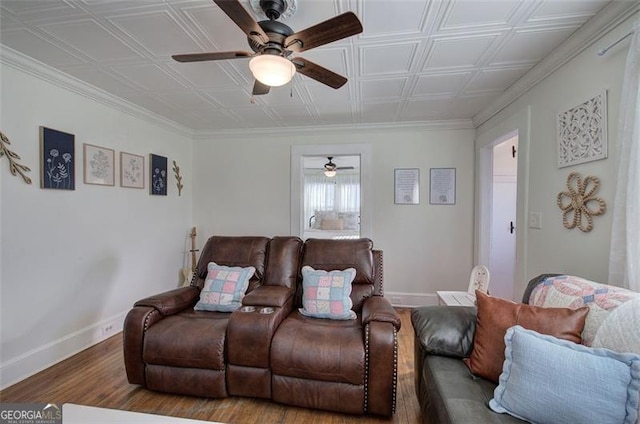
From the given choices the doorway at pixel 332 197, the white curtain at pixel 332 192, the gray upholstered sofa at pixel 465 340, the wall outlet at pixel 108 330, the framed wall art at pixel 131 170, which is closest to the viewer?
the gray upholstered sofa at pixel 465 340

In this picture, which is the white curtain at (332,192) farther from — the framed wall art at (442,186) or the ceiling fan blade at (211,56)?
the ceiling fan blade at (211,56)

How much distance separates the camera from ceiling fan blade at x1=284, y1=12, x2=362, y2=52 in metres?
1.25

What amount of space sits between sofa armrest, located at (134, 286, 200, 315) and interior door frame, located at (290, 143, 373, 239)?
1.75m

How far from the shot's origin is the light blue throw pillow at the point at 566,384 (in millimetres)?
947

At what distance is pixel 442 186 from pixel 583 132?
187cm

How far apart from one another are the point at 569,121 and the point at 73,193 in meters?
3.92

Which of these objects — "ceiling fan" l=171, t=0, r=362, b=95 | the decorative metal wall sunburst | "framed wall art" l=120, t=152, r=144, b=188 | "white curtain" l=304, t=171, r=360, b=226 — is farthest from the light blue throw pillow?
"white curtain" l=304, t=171, r=360, b=226

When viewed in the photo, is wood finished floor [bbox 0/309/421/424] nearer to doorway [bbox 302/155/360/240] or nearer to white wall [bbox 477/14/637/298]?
white wall [bbox 477/14/637/298]

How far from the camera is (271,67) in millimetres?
1416

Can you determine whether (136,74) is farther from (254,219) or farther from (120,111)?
(254,219)

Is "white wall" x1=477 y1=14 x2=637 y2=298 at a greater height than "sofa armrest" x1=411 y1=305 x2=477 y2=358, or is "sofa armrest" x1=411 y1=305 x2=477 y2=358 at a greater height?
"white wall" x1=477 y1=14 x2=637 y2=298

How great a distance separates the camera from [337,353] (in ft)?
5.39

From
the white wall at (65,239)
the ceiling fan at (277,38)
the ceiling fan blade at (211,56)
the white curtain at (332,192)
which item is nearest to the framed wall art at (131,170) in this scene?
the white wall at (65,239)

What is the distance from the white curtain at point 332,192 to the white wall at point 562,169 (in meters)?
4.97
